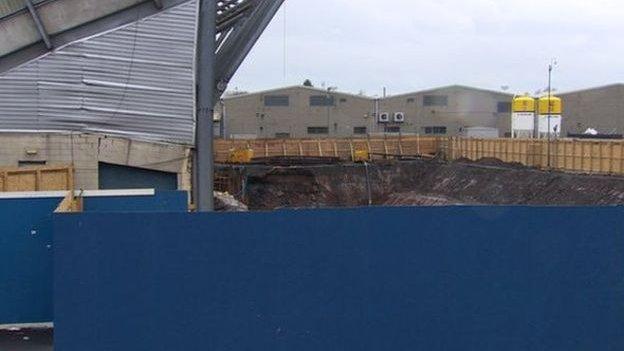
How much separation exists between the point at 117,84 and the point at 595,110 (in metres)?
70.7

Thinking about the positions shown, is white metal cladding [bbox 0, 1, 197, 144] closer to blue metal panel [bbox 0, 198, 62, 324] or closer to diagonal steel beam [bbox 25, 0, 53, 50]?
diagonal steel beam [bbox 25, 0, 53, 50]

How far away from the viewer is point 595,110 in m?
84.1

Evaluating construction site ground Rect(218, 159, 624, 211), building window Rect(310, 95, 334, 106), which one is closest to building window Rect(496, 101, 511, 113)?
building window Rect(310, 95, 334, 106)

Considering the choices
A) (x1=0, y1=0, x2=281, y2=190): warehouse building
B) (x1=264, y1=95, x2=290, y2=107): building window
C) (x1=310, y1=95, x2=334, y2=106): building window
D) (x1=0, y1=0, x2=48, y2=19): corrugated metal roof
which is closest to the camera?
(x1=0, y1=0, x2=48, y2=19): corrugated metal roof

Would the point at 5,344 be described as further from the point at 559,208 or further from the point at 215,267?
the point at 559,208

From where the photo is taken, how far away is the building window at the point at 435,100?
313 feet

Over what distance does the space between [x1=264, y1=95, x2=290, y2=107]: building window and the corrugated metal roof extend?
2702 inches

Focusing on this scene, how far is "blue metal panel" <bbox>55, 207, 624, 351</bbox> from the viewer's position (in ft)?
22.1

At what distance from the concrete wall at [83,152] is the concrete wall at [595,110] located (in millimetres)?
67194

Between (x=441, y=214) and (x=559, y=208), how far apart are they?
1083 millimetres

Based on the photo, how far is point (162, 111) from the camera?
86.0 ft

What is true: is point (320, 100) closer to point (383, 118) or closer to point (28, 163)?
point (383, 118)

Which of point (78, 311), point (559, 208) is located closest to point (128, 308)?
point (78, 311)

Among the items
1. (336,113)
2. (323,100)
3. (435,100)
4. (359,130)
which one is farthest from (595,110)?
(323,100)
